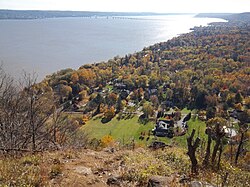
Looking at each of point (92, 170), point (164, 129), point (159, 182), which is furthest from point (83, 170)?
point (164, 129)

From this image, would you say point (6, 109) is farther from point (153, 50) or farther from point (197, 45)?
point (197, 45)

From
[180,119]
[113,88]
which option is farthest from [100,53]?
[180,119]

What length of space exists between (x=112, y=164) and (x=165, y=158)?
3.95 feet

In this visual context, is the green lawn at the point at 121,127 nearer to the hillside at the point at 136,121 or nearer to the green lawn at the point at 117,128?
the green lawn at the point at 117,128

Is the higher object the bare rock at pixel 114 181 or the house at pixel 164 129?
the bare rock at pixel 114 181

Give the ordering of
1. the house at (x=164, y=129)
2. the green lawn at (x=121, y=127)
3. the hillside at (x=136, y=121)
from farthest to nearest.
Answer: the green lawn at (x=121, y=127), the house at (x=164, y=129), the hillside at (x=136, y=121)

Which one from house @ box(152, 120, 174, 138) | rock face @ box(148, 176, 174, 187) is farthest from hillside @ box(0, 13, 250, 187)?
house @ box(152, 120, 174, 138)

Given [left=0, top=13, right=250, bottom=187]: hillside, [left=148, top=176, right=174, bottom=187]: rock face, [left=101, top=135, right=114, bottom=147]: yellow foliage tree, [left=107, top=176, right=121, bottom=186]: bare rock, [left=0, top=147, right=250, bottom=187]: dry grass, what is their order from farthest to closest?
[left=101, top=135, right=114, bottom=147]: yellow foliage tree < [left=0, top=13, right=250, bottom=187]: hillside < [left=107, top=176, right=121, bottom=186]: bare rock < [left=148, top=176, right=174, bottom=187]: rock face < [left=0, top=147, right=250, bottom=187]: dry grass

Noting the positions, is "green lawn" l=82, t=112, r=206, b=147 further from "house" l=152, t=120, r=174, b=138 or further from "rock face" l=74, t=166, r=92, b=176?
"rock face" l=74, t=166, r=92, b=176

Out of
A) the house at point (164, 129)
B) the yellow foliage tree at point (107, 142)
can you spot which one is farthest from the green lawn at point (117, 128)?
the yellow foliage tree at point (107, 142)

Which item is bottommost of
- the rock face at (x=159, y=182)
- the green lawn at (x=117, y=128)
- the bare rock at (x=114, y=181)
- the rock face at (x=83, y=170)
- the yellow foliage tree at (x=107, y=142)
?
the green lawn at (x=117, y=128)

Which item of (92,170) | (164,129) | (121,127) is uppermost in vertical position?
(92,170)

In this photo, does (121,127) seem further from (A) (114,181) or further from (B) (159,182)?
(B) (159,182)

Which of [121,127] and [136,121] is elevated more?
[136,121]
